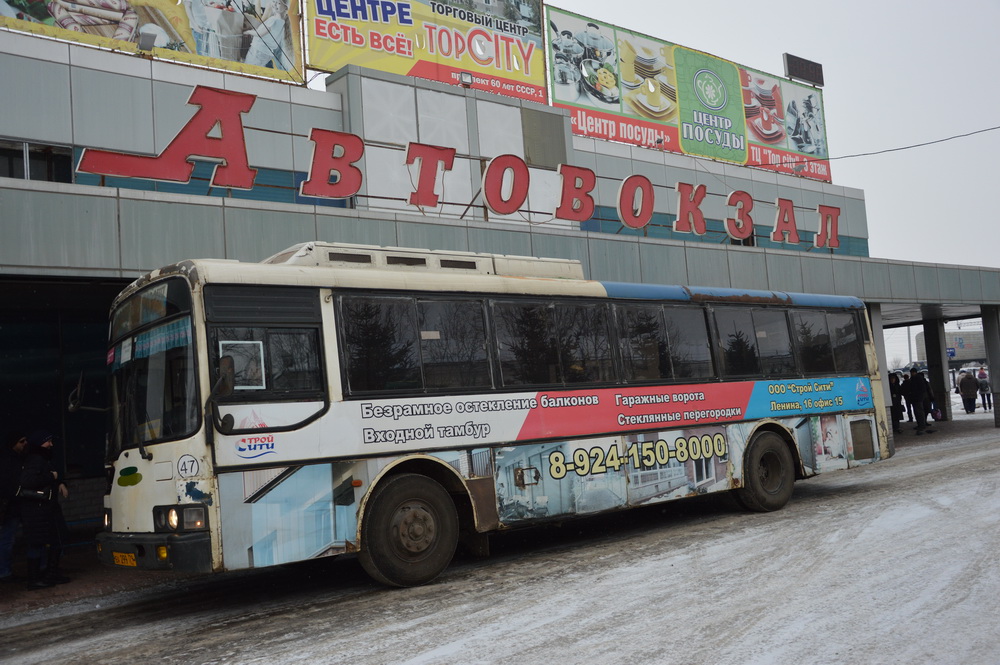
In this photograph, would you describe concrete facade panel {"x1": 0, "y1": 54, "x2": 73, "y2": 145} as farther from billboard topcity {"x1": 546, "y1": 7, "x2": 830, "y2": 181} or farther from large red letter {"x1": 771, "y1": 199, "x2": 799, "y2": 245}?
large red letter {"x1": 771, "y1": 199, "x2": 799, "y2": 245}

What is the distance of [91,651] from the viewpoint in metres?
6.54

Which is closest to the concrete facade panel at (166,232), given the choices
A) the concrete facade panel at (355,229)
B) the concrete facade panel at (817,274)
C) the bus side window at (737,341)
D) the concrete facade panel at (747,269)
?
the concrete facade panel at (355,229)

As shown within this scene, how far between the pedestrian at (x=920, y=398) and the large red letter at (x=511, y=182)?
16.3 m

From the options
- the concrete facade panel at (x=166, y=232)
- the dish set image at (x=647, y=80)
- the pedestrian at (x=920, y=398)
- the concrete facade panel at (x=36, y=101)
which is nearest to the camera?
the concrete facade panel at (x=166, y=232)

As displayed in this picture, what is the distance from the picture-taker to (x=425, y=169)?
1627 centimetres

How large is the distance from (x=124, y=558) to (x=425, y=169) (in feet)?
34.2

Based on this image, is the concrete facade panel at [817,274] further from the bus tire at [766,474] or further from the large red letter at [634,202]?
the bus tire at [766,474]

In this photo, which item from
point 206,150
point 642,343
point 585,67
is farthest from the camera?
point 585,67

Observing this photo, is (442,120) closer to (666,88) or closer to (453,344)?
(453,344)

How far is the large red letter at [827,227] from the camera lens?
78.5 feet

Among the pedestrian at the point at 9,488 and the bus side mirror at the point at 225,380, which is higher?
the bus side mirror at the point at 225,380

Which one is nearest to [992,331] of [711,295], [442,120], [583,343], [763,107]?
[763,107]

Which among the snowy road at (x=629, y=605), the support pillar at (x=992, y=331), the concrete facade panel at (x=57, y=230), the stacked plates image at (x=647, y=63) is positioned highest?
the stacked plates image at (x=647, y=63)

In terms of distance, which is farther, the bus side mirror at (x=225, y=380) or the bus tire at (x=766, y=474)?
the bus tire at (x=766, y=474)
